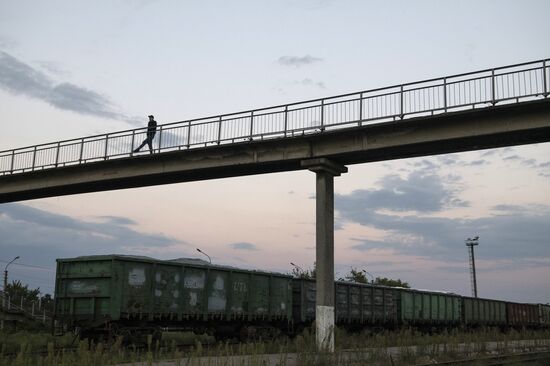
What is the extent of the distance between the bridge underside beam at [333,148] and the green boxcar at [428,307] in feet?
40.5

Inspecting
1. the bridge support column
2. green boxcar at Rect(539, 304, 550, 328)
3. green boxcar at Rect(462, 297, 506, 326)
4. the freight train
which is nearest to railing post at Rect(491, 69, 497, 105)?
the bridge support column

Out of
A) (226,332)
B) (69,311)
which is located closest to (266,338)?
(226,332)

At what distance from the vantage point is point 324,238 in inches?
838

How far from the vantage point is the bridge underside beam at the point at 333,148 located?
19.3 m

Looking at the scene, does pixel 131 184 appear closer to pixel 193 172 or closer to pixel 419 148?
pixel 193 172

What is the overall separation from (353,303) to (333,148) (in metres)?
9.15

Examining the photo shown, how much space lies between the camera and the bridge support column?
20.8 m

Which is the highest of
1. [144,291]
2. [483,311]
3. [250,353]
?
[144,291]

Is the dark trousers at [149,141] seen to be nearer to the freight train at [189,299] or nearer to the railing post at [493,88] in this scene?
the freight train at [189,299]

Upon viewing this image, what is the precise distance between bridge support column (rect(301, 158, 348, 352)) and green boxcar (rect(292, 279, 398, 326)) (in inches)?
140

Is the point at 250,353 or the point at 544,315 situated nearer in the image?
the point at 250,353

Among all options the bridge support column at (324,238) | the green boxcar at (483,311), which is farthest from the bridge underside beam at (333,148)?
the green boxcar at (483,311)

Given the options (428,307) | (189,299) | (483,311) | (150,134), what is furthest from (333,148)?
(483,311)

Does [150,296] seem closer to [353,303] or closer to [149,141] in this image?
[149,141]
